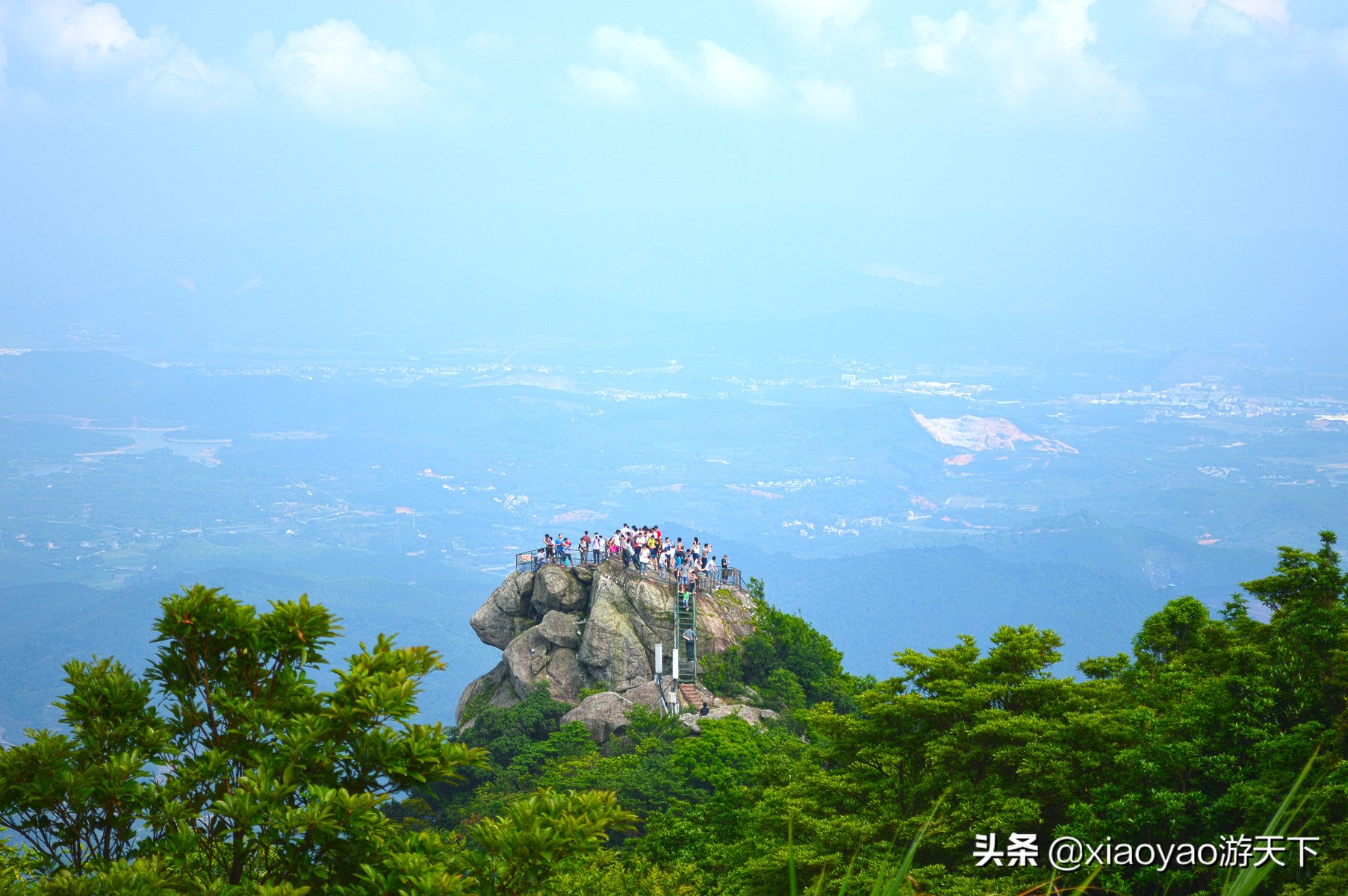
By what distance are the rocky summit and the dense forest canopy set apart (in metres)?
4.15

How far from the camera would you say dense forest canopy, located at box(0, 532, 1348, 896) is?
985cm

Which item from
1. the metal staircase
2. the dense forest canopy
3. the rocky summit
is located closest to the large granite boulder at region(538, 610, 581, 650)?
the rocky summit

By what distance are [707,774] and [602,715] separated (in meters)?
8.07

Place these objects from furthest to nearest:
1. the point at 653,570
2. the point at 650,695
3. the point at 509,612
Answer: the point at 509,612
the point at 653,570
the point at 650,695

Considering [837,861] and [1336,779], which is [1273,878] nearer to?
[1336,779]

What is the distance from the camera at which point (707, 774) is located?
27.5 meters

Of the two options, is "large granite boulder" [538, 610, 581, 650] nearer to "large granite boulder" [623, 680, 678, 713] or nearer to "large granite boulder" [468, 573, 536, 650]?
"large granite boulder" [468, 573, 536, 650]

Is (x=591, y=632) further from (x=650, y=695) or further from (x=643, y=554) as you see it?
(x=650, y=695)

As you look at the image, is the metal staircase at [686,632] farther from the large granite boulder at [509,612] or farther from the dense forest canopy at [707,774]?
the large granite boulder at [509,612]

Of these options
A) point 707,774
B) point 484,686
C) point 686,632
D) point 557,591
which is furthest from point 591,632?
point 707,774

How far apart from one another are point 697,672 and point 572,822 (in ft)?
91.8

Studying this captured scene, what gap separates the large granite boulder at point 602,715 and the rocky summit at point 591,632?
35mm

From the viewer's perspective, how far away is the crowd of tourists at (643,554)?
4000 cm

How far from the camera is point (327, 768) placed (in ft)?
33.3
